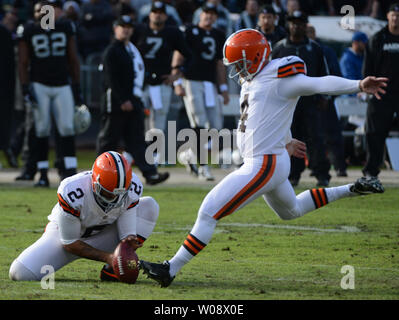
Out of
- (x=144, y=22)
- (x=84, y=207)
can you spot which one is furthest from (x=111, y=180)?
(x=144, y=22)

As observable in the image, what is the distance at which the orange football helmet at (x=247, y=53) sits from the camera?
551cm

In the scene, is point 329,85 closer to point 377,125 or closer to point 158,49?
point 377,125

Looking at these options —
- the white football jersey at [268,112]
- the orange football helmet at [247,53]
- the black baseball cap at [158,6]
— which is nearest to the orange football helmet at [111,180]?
the white football jersey at [268,112]

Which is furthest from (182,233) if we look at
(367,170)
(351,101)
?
(351,101)

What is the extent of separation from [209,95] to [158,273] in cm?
611

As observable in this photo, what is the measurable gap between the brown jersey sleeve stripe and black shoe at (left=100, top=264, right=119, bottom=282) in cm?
72

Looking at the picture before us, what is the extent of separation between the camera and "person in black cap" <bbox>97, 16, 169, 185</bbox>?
10.1m

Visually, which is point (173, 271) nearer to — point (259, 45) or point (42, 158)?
point (259, 45)

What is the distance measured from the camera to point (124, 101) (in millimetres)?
10125

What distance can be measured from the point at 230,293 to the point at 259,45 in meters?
1.62

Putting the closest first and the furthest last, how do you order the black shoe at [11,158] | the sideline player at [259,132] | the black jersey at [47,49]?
the sideline player at [259,132], the black jersey at [47,49], the black shoe at [11,158]

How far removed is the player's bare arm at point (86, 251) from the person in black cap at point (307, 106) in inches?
187

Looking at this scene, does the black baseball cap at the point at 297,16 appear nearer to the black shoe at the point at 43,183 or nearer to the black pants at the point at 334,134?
the black pants at the point at 334,134

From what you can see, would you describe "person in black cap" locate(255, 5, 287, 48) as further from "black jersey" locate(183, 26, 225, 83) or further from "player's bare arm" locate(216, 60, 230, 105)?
"player's bare arm" locate(216, 60, 230, 105)
